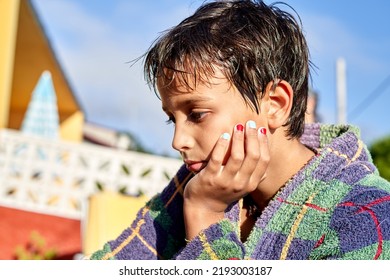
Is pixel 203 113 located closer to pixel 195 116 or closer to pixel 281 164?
pixel 195 116

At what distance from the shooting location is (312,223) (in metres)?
1.33

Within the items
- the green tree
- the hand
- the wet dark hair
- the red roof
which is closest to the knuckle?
the hand

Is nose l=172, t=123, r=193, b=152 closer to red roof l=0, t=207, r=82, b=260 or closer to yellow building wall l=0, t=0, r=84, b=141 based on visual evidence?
red roof l=0, t=207, r=82, b=260

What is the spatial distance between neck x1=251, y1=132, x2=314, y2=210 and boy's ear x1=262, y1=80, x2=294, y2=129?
5 cm

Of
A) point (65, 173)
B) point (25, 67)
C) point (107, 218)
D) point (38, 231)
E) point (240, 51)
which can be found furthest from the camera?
point (25, 67)

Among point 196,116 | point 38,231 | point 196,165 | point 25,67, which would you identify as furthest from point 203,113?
point 25,67

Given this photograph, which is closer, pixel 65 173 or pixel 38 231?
pixel 38 231

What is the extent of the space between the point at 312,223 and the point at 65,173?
6.51 meters

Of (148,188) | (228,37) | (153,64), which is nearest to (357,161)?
(228,37)

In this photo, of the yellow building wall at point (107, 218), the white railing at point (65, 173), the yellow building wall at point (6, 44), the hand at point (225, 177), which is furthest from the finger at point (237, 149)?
the white railing at point (65, 173)

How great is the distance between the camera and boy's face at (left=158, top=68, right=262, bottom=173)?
138cm

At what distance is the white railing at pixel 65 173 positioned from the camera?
293 inches

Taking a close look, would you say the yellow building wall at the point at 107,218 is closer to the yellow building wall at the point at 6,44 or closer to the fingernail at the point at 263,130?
the yellow building wall at the point at 6,44

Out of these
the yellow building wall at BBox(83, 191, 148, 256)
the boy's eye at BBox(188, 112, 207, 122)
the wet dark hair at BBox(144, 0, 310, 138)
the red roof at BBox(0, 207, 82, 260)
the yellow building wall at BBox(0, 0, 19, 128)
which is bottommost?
the red roof at BBox(0, 207, 82, 260)
